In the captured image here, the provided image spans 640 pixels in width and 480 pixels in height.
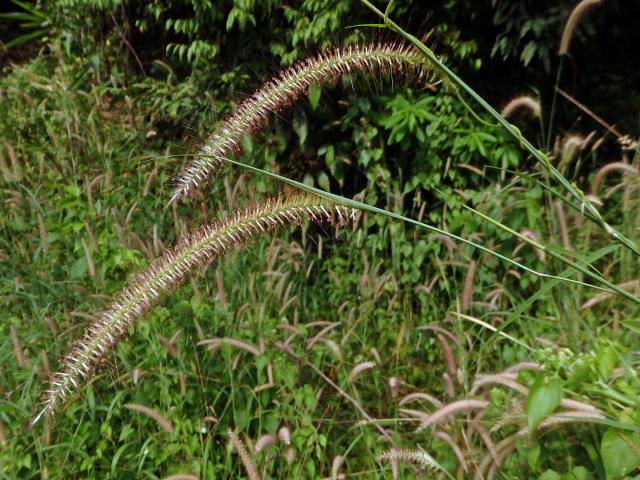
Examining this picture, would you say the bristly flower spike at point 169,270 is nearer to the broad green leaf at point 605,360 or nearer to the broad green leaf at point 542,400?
the broad green leaf at point 542,400

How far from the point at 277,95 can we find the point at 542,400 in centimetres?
85

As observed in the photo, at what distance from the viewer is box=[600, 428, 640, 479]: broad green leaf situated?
4.26 feet

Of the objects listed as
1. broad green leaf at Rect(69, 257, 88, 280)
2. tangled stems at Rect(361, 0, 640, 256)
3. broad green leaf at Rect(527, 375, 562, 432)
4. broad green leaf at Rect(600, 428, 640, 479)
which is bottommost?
broad green leaf at Rect(69, 257, 88, 280)

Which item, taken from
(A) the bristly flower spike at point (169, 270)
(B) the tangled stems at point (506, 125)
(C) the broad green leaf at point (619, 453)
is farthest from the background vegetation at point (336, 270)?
(A) the bristly flower spike at point (169, 270)

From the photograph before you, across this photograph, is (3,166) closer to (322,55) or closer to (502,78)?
(322,55)

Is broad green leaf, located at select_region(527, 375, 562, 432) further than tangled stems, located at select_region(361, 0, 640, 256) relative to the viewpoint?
Yes

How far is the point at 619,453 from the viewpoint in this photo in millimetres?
1317

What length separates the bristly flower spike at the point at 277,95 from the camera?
1.33 meters

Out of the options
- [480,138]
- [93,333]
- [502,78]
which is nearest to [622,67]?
[502,78]

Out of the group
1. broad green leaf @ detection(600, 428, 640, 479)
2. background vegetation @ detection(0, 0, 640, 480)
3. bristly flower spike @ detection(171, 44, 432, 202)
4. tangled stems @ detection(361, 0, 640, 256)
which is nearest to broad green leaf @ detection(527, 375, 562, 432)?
background vegetation @ detection(0, 0, 640, 480)

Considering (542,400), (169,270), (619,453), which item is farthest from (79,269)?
(619,453)

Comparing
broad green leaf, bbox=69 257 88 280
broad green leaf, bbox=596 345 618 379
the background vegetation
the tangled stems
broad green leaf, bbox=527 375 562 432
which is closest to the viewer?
the tangled stems

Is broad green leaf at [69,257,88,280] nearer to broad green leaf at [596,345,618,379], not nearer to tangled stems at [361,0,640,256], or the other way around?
tangled stems at [361,0,640,256]

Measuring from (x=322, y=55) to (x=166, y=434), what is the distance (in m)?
1.35
